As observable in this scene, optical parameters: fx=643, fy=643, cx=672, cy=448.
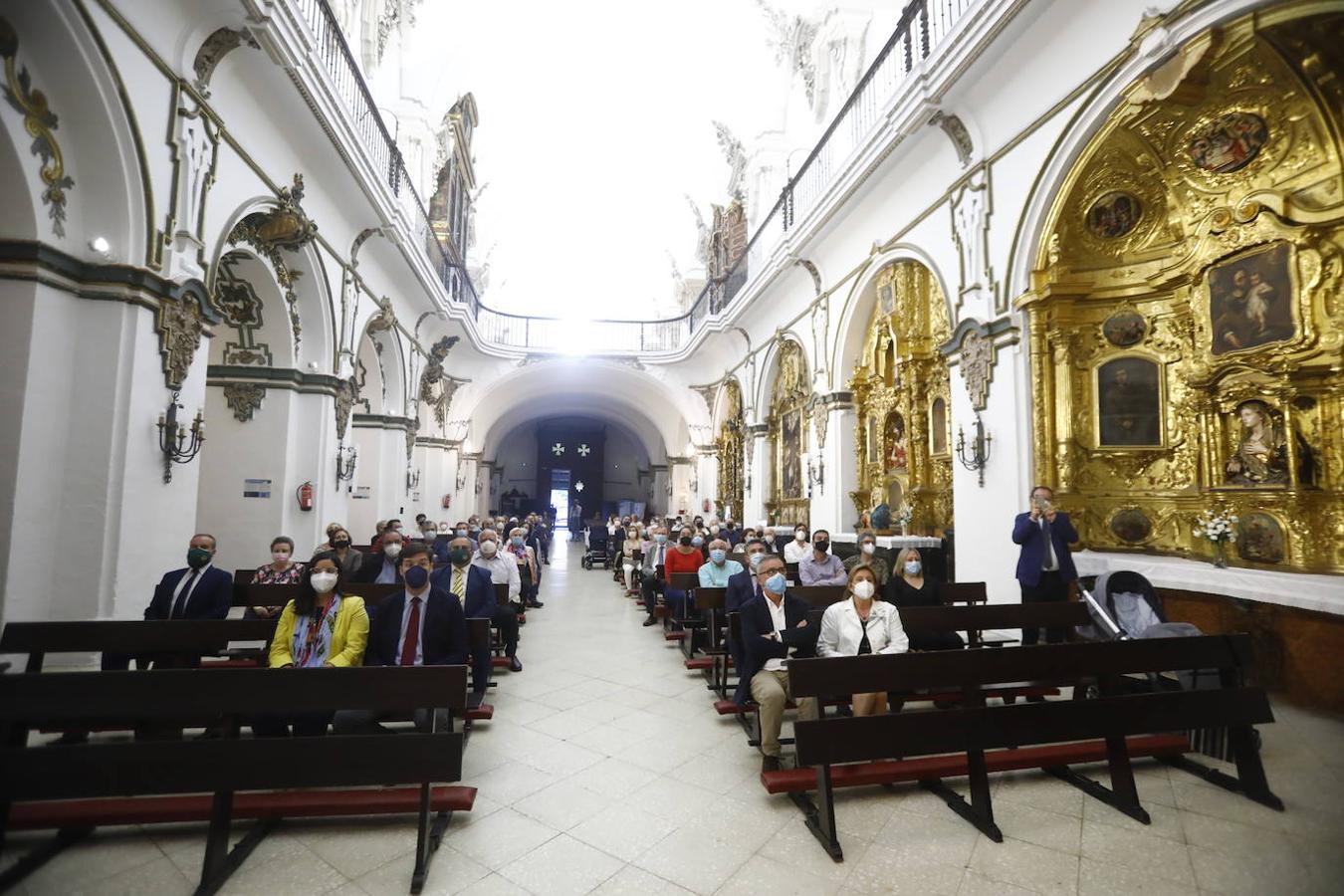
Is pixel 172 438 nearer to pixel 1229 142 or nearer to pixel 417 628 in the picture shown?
pixel 417 628

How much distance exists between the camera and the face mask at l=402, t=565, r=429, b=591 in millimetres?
3912

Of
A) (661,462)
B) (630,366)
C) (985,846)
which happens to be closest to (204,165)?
(985,846)

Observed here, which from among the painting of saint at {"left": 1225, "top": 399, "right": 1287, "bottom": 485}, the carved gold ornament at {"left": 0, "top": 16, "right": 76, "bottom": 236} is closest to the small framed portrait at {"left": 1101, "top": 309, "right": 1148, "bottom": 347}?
the painting of saint at {"left": 1225, "top": 399, "right": 1287, "bottom": 485}

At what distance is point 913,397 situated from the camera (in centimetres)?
895

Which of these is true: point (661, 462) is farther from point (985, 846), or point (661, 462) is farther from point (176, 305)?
A: point (985, 846)

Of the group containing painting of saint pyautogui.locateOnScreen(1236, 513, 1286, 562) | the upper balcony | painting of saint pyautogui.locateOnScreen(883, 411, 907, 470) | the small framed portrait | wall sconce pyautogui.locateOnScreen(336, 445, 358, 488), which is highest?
the upper balcony

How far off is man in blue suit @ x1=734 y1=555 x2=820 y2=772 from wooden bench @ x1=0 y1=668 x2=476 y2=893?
1.75m

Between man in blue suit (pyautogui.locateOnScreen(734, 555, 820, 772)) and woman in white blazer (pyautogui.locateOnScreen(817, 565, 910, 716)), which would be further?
woman in white blazer (pyautogui.locateOnScreen(817, 565, 910, 716))

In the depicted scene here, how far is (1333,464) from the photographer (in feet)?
17.1

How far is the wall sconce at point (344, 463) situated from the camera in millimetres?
9469

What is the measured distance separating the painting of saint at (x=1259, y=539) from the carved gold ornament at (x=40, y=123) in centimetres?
984

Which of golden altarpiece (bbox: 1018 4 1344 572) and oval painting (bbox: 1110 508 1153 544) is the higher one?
golden altarpiece (bbox: 1018 4 1344 572)

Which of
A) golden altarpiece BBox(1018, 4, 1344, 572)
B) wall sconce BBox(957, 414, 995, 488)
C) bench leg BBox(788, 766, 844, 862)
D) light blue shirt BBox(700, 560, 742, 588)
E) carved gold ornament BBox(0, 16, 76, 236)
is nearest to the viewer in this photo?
bench leg BBox(788, 766, 844, 862)

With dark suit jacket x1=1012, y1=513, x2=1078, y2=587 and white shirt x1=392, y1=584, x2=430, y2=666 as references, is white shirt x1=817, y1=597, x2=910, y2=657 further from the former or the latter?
white shirt x1=392, y1=584, x2=430, y2=666
